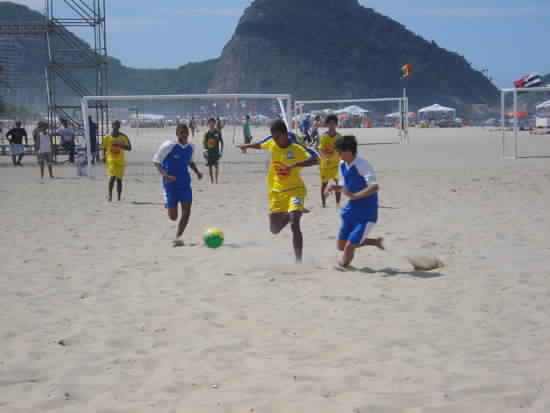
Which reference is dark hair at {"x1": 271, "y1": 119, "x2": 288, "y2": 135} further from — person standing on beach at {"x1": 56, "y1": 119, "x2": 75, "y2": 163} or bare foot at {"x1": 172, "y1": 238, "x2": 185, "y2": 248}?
person standing on beach at {"x1": 56, "y1": 119, "x2": 75, "y2": 163}

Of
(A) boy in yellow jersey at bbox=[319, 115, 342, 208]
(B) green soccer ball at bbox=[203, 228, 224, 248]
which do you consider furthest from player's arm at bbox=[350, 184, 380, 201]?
(A) boy in yellow jersey at bbox=[319, 115, 342, 208]

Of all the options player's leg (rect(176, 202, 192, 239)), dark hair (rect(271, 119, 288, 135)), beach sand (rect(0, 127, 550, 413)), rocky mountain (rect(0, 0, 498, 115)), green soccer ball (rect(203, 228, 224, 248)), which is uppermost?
rocky mountain (rect(0, 0, 498, 115))

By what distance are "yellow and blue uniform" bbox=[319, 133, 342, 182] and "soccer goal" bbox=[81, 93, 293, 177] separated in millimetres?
5920

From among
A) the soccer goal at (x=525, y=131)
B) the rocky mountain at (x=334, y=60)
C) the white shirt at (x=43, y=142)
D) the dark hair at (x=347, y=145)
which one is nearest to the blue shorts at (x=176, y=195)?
the dark hair at (x=347, y=145)

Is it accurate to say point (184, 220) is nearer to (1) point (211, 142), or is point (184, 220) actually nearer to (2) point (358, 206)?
(2) point (358, 206)

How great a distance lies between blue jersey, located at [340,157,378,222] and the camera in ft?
20.0

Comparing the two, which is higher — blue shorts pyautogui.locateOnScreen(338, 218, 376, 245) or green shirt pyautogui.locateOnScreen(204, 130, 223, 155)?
→ green shirt pyautogui.locateOnScreen(204, 130, 223, 155)

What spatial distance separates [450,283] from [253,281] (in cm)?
157

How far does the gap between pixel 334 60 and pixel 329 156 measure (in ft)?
473

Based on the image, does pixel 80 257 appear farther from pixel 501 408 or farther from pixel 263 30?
pixel 263 30

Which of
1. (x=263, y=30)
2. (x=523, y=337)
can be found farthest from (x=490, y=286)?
(x=263, y=30)

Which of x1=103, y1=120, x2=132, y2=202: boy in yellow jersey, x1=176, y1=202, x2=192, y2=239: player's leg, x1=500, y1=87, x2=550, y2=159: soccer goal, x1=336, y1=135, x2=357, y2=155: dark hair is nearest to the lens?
x1=336, y1=135, x2=357, y2=155: dark hair

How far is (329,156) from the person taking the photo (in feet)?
34.5

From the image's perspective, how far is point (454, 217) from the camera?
9.34 meters
